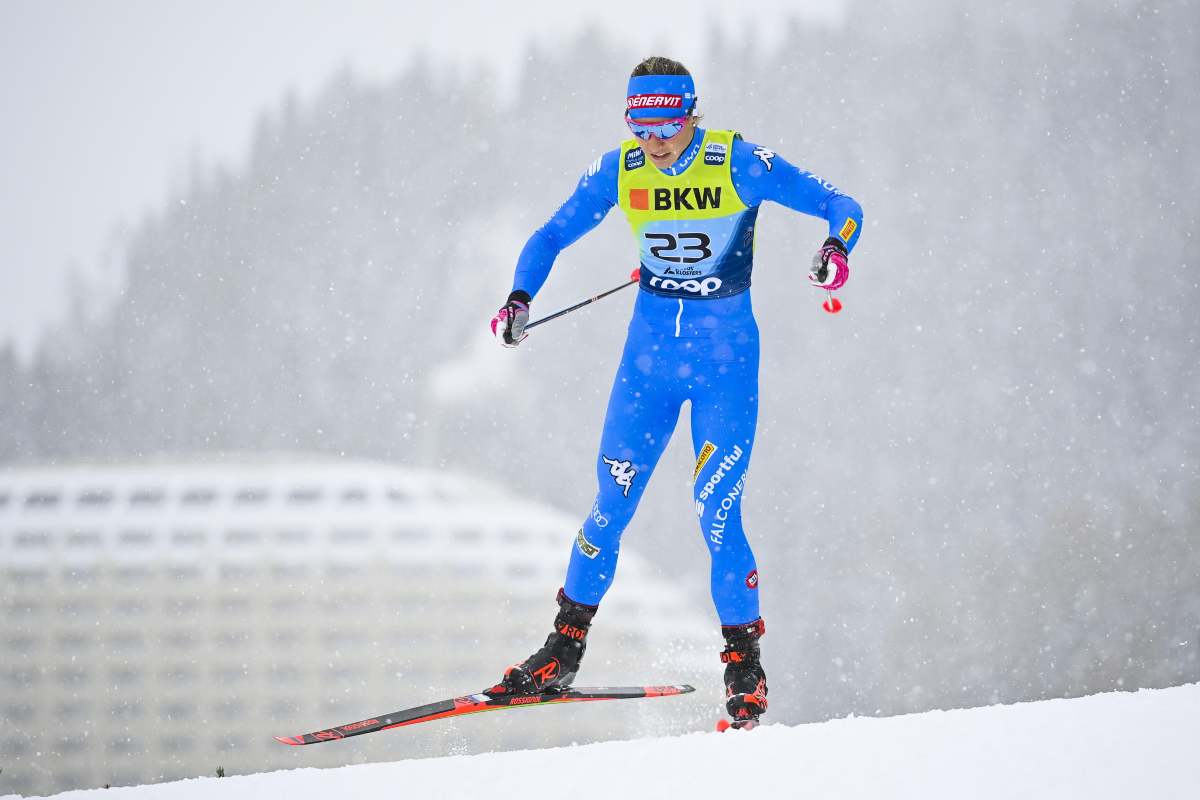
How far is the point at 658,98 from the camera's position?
4.05 m

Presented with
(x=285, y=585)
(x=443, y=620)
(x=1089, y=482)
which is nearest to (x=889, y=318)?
(x=1089, y=482)

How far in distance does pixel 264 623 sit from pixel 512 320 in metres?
67.0

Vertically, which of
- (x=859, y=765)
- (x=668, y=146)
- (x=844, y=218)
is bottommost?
(x=859, y=765)

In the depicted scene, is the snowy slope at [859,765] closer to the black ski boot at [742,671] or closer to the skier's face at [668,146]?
the black ski boot at [742,671]

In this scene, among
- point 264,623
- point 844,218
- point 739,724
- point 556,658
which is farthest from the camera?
point 264,623

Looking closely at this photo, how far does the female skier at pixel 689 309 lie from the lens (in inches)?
163

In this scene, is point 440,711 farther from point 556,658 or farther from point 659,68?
point 659,68

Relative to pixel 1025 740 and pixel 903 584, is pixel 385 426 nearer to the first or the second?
pixel 903 584

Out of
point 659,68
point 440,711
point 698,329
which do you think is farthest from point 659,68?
point 440,711

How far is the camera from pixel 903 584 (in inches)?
1797

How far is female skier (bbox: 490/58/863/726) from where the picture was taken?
4.15 meters

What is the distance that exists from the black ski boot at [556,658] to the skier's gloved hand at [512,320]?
3.77 ft

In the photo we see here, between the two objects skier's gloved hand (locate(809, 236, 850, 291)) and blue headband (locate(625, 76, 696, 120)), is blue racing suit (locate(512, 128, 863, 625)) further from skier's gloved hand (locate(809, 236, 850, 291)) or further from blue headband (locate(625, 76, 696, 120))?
skier's gloved hand (locate(809, 236, 850, 291))

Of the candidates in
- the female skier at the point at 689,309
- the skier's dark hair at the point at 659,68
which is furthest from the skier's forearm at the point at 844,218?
the skier's dark hair at the point at 659,68
